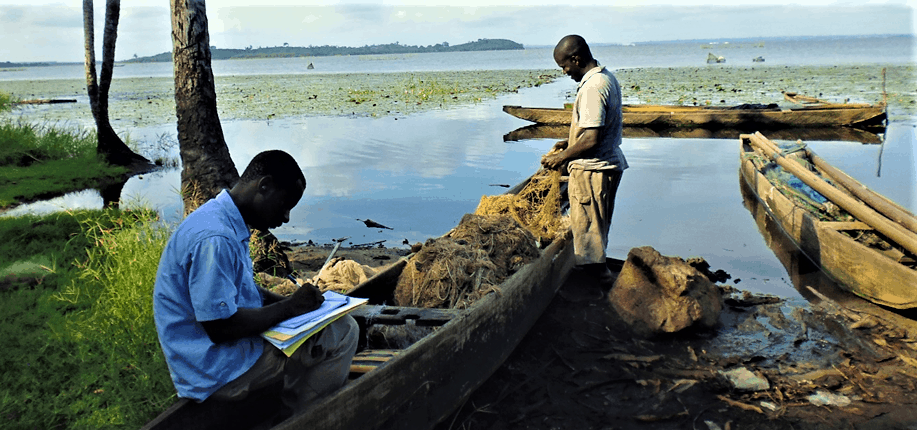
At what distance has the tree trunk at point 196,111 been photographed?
6543 millimetres

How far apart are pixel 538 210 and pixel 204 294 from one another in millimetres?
4839

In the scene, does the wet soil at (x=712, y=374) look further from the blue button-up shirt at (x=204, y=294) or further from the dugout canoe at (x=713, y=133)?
the dugout canoe at (x=713, y=133)

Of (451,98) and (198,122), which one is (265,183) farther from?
(451,98)

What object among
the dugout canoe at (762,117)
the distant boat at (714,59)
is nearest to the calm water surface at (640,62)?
the distant boat at (714,59)

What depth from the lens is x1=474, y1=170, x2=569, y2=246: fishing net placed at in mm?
6590

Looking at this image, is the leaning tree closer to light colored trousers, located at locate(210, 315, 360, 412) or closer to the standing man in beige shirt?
the standing man in beige shirt

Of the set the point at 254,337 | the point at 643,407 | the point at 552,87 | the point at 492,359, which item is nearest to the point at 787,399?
the point at 643,407

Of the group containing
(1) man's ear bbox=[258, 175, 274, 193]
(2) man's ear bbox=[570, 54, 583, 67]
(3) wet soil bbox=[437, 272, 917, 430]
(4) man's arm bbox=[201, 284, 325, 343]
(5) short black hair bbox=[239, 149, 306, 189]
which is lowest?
(3) wet soil bbox=[437, 272, 917, 430]

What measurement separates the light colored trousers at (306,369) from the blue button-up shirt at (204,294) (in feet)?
0.19

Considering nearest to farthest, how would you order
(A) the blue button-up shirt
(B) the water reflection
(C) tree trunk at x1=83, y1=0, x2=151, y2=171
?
(A) the blue button-up shirt < (B) the water reflection < (C) tree trunk at x1=83, y1=0, x2=151, y2=171

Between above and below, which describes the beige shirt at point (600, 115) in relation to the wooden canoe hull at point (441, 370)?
above

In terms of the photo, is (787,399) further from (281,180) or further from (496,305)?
(281,180)

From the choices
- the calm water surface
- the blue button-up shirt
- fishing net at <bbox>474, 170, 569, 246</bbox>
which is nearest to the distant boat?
the calm water surface

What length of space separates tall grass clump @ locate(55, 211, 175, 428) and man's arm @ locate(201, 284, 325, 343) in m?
1.53
